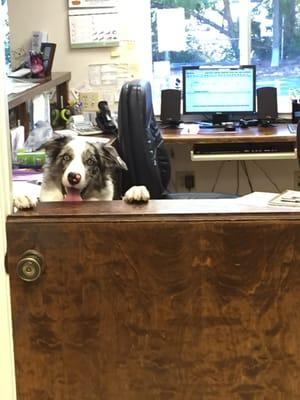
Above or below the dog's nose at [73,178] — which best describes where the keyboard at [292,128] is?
below

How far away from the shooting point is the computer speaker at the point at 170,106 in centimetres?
481

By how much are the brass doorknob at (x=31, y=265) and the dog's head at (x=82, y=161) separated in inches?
46.3

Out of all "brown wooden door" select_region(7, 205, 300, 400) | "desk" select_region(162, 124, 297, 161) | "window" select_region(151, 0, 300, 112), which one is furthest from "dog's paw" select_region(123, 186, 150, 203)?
"window" select_region(151, 0, 300, 112)

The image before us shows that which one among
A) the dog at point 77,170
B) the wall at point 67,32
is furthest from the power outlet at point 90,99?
the dog at point 77,170

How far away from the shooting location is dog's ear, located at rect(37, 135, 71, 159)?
8.20 ft

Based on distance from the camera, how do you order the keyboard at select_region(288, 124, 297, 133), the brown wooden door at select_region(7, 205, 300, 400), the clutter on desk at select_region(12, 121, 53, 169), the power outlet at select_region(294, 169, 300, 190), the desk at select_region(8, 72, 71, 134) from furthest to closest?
the power outlet at select_region(294, 169, 300, 190) < the keyboard at select_region(288, 124, 297, 133) < the desk at select_region(8, 72, 71, 134) < the clutter on desk at select_region(12, 121, 53, 169) < the brown wooden door at select_region(7, 205, 300, 400)

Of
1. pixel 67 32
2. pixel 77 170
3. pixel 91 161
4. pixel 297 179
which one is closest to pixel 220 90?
pixel 297 179

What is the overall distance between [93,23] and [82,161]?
102 inches

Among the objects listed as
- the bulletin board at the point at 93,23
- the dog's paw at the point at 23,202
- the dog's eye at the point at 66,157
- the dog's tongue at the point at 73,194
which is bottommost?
the dog's tongue at the point at 73,194

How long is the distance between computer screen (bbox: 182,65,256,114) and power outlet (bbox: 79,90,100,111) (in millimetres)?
627

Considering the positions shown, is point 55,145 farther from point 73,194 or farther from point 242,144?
point 242,144

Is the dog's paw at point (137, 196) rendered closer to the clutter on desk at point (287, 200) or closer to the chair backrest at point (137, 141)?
the clutter on desk at point (287, 200)

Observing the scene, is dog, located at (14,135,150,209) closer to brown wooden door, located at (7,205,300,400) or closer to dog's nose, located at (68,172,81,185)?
dog's nose, located at (68,172,81,185)

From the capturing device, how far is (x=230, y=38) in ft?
16.5
